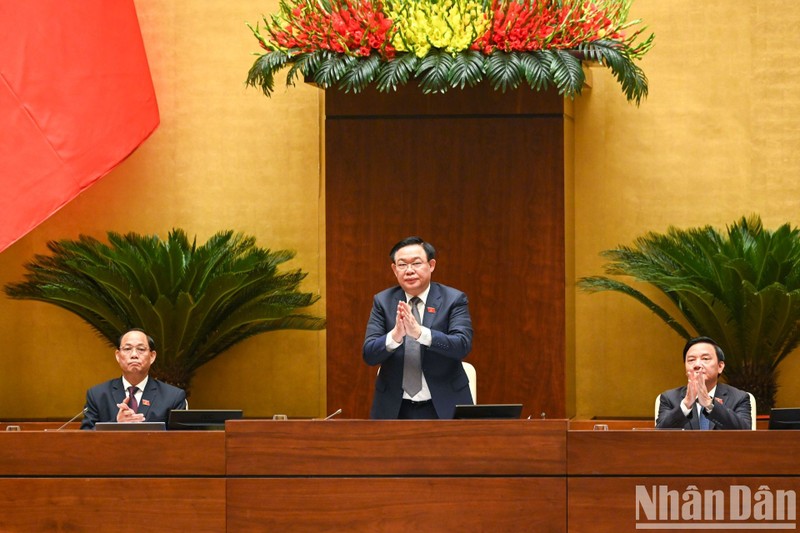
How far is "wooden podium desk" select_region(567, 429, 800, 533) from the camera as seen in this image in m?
5.07

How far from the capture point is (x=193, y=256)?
8555mm

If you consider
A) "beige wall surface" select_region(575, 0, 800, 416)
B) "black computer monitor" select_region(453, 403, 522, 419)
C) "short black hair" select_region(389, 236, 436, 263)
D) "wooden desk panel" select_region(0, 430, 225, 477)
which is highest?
"beige wall surface" select_region(575, 0, 800, 416)

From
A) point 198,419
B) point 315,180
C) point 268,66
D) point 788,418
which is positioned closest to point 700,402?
point 788,418

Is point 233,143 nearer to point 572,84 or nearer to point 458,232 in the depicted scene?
point 458,232

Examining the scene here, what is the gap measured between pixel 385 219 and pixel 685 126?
2.21 m

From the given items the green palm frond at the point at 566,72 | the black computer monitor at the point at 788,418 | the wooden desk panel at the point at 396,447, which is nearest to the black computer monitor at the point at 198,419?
the wooden desk panel at the point at 396,447

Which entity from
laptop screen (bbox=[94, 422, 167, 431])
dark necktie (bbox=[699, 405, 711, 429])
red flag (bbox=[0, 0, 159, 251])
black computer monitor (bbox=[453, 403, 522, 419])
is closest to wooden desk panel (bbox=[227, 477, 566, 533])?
black computer monitor (bbox=[453, 403, 522, 419])

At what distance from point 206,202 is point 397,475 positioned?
4451 mm

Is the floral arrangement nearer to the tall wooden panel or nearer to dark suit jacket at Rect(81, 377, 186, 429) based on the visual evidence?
the tall wooden panel

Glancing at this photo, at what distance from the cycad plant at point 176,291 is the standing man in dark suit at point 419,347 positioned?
2467 mm

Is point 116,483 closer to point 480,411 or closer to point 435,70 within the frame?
point 480,411

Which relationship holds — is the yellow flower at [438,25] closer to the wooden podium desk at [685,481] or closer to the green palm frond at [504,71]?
the green palm frond at [504,71]

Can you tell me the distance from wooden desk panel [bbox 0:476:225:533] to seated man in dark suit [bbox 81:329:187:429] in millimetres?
963

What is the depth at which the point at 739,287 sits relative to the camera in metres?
8.02
